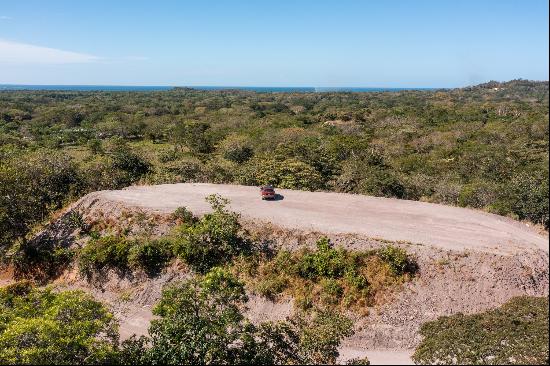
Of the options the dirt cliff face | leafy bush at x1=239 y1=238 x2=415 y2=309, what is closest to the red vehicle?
the dirt cliff face

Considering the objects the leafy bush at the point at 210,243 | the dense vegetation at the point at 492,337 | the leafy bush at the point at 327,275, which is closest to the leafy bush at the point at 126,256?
the leafy bush at the point at 210,243

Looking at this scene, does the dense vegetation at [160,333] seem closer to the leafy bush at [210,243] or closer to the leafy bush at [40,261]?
the leafy bush at [210,243]

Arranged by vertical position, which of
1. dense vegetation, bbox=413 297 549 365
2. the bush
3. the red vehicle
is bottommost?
dense vegetation, bbox=413 297 549 365

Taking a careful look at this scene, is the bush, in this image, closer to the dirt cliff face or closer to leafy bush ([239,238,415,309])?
the dirt cliff face

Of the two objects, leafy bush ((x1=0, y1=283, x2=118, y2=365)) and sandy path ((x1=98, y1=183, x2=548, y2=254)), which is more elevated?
sandy path ((x1=98, y1=183, x2=548, y2=254))

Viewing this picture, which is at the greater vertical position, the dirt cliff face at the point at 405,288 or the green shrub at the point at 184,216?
the green shrub at the point at 184,216

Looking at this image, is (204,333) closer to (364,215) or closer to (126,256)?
(126,256)
